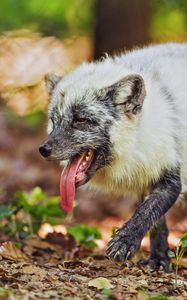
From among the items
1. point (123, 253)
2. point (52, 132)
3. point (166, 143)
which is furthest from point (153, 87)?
point (123, 253)

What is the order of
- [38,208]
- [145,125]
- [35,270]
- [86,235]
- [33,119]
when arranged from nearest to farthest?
[35,270] → [145,125] → [86,235] → [38,208] → [33,119]

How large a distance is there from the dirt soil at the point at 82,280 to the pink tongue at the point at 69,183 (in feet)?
1.70

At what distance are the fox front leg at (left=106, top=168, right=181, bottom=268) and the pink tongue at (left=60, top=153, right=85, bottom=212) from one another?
1.60ft

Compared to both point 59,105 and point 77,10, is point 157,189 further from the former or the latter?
point 77,10

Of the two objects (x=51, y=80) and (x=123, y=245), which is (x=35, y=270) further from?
(x=51, y=80)

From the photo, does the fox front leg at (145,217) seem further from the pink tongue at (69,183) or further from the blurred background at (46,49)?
the blurred background at (46,49)

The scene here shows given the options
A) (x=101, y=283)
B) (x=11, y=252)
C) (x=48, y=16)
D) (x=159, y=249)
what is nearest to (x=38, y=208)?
(x=11, y=252)

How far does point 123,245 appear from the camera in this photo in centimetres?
562

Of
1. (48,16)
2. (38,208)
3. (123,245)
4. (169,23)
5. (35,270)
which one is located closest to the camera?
(35,270)

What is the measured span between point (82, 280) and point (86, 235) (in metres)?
1.58

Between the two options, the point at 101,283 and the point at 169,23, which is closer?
the point at 101,283

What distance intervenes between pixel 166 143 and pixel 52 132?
94cm

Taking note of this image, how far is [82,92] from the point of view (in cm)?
593

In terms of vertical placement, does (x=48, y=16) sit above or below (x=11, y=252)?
above
